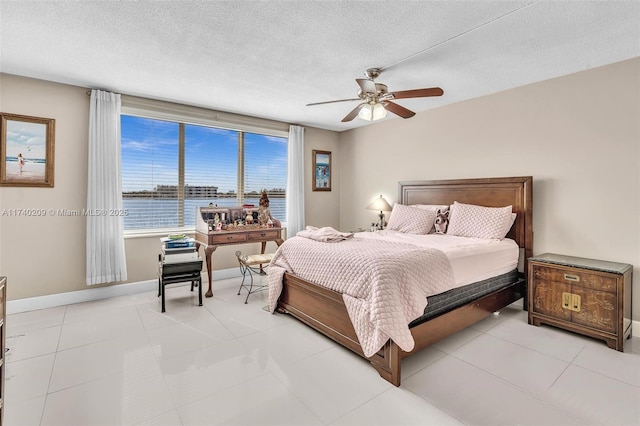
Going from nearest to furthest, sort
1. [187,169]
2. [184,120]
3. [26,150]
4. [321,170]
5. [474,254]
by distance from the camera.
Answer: [474,254], [26,150], [184,120], [187,169], [321,170]

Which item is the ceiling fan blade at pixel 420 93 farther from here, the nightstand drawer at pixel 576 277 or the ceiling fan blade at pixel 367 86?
the nightstand drawer at pixel 576 277

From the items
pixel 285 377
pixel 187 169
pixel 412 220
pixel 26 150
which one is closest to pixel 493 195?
pixel 412 220

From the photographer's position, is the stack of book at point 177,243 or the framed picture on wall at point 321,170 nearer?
the stack of book at point 177,243

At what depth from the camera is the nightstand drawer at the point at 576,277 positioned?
2.60 metres

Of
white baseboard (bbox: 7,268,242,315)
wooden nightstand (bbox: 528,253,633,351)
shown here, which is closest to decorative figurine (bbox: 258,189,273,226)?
white baseboard (bbox: 7,268,242,315)

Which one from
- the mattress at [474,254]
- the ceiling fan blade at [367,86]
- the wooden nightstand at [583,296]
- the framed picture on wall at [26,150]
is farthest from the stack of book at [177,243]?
the wooden nightstand at [583,296]

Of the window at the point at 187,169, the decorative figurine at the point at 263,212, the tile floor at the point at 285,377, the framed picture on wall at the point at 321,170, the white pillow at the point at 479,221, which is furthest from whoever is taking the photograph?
Result: the framed picture on wall at the point at 321,170

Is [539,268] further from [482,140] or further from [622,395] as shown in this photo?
[482,140]

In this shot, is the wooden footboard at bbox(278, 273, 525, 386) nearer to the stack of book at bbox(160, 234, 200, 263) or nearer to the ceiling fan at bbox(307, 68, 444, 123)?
the stack of book at bbox(160, 234, 200, 263)

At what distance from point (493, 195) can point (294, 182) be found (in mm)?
3029

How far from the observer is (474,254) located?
2.82m

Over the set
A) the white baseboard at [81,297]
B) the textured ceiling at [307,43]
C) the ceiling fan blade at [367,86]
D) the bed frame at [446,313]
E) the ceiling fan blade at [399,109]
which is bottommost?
the white baseboard at [81,297]

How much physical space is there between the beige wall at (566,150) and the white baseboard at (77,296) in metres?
4.14

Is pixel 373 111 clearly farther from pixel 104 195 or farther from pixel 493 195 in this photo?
pixel 104 195
